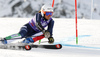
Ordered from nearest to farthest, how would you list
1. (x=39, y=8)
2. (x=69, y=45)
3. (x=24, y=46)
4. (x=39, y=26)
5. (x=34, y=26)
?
(x=24, y=46) → (x=39, y=26) → (x=34, y=26) → (x=69, y=45) → (x=39, y=8)

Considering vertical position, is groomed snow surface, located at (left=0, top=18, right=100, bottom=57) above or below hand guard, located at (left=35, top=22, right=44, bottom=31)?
below

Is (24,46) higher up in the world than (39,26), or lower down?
lower down

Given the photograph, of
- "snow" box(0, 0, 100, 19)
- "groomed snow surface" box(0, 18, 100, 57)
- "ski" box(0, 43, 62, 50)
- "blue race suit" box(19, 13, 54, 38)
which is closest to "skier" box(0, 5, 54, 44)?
"blue race suit" box(19, 13, 54, 38)

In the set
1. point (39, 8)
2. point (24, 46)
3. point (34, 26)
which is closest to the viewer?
point (24, 46)

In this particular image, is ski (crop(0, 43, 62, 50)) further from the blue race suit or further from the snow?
the snow

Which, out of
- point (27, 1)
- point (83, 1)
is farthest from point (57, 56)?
point (83, 1)

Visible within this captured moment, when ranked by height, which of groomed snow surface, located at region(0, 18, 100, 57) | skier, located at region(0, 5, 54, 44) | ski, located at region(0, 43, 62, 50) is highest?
skier, located at region(0, 5, 54, 44)

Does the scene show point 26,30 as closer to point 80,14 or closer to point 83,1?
point 80,14

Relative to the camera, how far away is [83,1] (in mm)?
38969

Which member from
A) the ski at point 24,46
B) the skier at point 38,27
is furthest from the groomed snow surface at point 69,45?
the skier at point 38,27

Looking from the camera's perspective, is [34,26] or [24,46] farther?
[34,26]

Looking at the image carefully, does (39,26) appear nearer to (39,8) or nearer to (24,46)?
(24,46)

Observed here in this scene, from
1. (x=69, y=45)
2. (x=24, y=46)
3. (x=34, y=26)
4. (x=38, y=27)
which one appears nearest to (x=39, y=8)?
(x=69, y=45)

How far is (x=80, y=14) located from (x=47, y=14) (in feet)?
106
